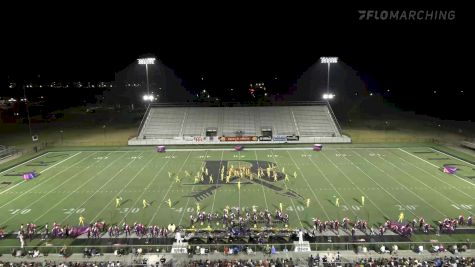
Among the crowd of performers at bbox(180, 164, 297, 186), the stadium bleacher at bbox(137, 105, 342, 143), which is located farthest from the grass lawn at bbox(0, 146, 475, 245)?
the stadium bleacher at bbox(137, 105, 342, 143)

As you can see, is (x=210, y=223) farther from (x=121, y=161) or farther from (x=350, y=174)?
(x=121, y=161)

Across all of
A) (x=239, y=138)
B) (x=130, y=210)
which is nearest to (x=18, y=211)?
(x=130, y=210)

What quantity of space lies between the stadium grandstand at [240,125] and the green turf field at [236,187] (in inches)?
278

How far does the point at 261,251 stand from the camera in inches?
721

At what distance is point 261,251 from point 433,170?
22776 millimetres

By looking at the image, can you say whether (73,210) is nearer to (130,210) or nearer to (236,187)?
(130,210)

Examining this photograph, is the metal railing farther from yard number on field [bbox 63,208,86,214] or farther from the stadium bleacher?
the stadium bleacher

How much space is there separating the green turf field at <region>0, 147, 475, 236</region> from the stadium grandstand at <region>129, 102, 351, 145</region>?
23.2 ft

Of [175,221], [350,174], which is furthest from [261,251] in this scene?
[350,174]

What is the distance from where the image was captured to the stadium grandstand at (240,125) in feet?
162

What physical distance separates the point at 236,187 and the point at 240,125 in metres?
25.5

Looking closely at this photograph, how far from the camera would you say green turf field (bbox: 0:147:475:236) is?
79.6ft

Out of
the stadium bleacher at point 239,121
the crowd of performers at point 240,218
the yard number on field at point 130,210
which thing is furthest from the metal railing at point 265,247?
the stadium bleacher at point 239,121

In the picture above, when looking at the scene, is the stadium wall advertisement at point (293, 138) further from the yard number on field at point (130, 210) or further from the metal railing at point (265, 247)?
the metal railing at point (265, 247)
